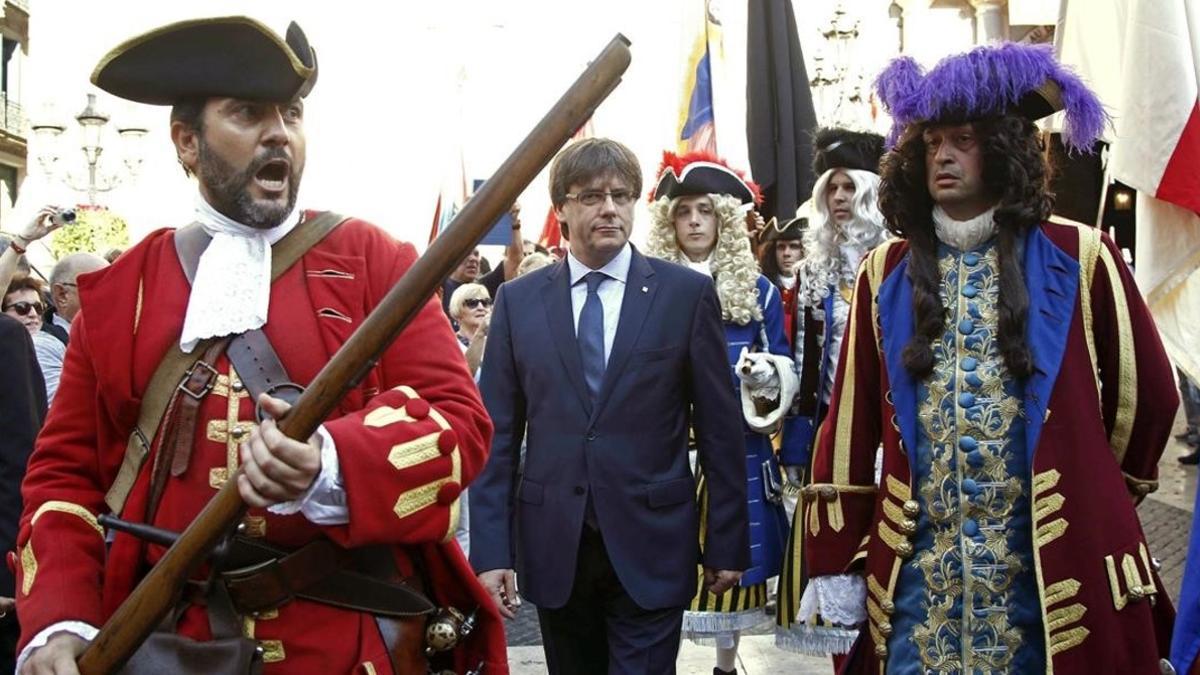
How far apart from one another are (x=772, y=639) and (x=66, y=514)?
452 cm

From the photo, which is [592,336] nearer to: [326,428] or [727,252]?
[727,252]

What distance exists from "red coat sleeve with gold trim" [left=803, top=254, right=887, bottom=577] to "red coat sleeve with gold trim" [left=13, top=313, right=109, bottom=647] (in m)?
1.80

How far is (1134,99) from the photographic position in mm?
4762

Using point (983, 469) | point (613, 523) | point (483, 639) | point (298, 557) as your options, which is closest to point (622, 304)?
point (613, 523)

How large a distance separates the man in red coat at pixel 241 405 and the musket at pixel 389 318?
5.0 inches

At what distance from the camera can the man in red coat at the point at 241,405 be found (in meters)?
2.50

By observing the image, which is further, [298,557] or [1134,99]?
[1134,99]

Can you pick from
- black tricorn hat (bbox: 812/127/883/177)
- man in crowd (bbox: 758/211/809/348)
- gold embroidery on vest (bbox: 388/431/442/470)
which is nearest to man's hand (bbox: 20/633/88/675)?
gold embroidery on vest (bbox: 388/431/442/470)

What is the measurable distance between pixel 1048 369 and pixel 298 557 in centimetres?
183

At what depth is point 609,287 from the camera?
14.6ft

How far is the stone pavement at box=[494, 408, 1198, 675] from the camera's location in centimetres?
612

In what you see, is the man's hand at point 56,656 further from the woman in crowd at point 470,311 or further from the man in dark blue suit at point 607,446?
the woman in crowd at point 470,311

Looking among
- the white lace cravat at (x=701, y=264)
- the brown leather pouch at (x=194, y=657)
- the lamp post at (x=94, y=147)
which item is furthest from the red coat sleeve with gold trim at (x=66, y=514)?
the lamp post at (x=94, y=147)

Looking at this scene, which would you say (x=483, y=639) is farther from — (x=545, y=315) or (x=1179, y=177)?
(x=1179, y=177)
